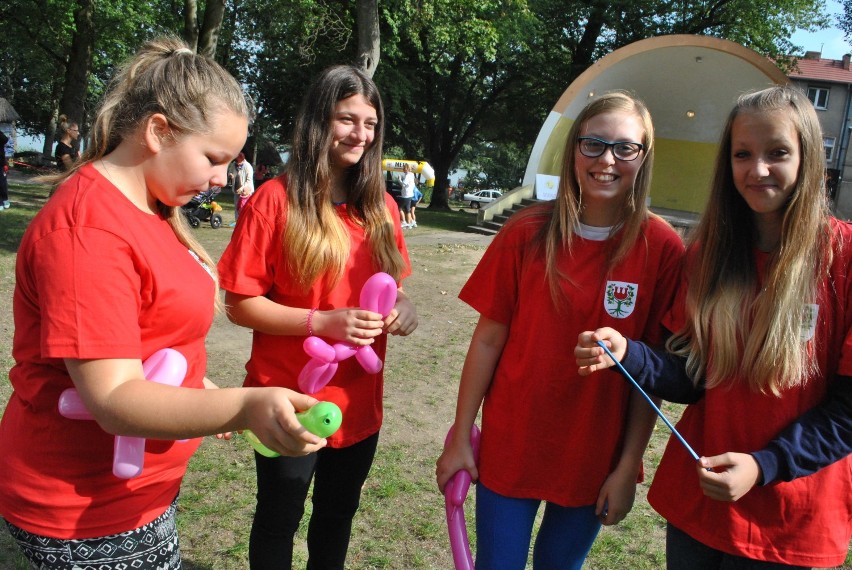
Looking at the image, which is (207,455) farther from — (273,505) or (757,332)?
(757,332)

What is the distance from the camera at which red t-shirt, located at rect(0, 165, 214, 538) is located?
123cm

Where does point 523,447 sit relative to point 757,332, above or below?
below

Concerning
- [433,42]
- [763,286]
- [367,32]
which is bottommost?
[763,286]

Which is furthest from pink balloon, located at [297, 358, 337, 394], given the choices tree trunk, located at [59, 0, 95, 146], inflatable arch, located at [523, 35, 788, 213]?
tree trunk, located at [59, 0, 95, 146]

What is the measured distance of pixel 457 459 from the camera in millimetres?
2018

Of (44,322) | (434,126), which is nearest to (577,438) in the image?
(44,322)

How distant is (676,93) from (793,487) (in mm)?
14690

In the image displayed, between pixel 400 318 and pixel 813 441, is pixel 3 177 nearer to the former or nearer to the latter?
pixel 400 318

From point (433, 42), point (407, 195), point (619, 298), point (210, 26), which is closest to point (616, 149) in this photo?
point (619, 298)

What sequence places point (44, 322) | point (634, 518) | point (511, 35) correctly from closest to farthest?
point (44, 322)
point (634, 518)
point (511, 35)

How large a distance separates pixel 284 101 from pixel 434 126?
21.4 ft

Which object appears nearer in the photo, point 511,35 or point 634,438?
point 634,438

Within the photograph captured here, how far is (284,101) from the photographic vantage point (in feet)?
92.5

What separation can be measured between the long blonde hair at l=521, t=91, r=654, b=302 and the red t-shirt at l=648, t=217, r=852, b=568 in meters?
0.49
